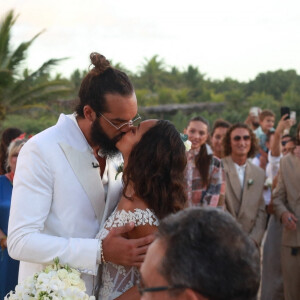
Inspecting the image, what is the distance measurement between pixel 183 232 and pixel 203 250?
9cm

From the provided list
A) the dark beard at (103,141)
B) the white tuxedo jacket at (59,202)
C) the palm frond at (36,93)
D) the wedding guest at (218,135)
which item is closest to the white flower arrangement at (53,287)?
the white tuxedo jacket at (59,202)

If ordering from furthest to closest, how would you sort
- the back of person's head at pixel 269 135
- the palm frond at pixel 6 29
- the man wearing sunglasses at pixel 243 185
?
the palm frond at pixel 6 29
the back of person's head at pixel 269 135
the man wearing sunglasses at pixel 243 185

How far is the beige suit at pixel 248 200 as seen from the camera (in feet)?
24.1

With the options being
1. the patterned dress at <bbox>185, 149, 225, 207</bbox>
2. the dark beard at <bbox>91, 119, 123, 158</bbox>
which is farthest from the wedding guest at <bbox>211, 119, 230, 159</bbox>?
the dark beard at <bbox>91, 119, 123, 158</bbox>

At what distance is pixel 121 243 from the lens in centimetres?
300

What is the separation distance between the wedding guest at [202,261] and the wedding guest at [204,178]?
4948 mm

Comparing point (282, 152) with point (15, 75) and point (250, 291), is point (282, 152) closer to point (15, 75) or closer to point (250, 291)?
point (250, 291)

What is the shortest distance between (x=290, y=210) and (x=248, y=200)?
0.53 metres

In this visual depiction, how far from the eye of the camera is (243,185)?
751cm

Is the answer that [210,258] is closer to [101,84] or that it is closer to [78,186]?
[78,186]

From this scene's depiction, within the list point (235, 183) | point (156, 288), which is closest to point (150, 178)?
point (156, 288)

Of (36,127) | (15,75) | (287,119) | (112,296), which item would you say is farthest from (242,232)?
(36,127)

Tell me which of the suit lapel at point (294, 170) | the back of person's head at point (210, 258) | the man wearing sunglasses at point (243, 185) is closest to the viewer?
the back of person's head at point (210, 258)

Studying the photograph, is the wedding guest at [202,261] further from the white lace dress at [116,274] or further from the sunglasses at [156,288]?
the white lace dress at [116,274]
